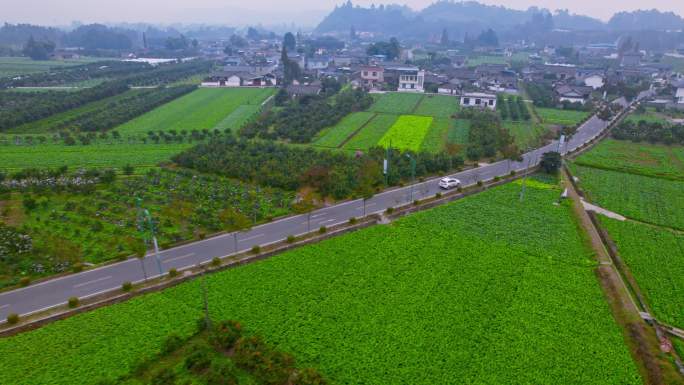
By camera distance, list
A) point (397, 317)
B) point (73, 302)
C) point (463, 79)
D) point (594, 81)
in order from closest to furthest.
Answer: point (397, 317) → point (73, 302) → point (463, 79) → point (594, 81)

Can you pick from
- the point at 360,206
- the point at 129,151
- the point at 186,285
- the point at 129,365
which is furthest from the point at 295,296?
the point at 129,151

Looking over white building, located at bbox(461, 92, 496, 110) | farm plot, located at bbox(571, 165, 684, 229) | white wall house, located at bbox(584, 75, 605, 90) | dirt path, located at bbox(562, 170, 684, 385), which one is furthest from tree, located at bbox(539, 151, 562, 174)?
white wall house, located at bbox(584, 75, 605, 90)

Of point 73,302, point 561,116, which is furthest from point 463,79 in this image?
point 73,302

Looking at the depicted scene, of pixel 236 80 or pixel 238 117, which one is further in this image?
pixel 236 80

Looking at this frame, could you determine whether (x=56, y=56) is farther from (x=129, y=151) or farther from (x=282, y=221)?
(x=282, y=221)

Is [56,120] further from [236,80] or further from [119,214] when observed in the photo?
[119,214]

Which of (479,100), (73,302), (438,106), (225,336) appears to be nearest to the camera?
(225,336)

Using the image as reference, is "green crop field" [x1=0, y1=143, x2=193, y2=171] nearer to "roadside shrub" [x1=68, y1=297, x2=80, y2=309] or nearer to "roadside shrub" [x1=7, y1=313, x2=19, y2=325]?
"roadside shrub" [x1=68, y1=297, x2=80, y2=309]
